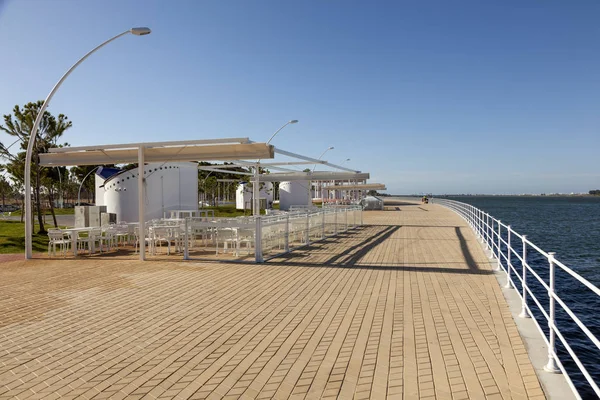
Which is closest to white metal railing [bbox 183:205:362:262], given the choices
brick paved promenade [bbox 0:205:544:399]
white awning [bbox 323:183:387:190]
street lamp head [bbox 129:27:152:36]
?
brick paved promenade [bbox 0:205:544:399]

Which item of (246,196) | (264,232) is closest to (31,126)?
(264,232)

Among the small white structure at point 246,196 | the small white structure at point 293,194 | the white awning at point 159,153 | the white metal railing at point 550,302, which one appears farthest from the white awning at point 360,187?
the white awning at point 159,153

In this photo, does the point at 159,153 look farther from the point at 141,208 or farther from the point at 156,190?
the point at 156,190

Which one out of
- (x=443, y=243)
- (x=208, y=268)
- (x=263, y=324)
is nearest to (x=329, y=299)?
(x=263, y=324)

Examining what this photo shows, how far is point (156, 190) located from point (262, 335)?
15248mm

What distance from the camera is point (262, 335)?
471 cm

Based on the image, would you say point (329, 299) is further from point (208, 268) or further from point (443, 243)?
point (443, 243)

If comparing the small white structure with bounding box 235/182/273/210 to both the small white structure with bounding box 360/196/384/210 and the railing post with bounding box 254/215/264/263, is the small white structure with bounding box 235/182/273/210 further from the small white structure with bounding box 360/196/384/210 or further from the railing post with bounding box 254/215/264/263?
the railing post with bounding box 254/215/264/263

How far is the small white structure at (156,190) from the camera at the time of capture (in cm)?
1864

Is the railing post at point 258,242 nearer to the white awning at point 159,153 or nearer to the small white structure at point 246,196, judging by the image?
the white awning at point 159,153

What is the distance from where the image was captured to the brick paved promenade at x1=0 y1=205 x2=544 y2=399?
137 inches

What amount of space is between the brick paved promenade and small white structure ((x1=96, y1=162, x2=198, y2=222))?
33.1 ft

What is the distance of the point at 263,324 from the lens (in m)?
5.12

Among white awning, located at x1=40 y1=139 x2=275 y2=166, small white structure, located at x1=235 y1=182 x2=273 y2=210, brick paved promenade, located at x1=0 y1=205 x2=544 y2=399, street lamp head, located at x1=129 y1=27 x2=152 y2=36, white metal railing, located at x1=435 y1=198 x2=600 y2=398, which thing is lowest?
brick paved promenade, located at x1=0 y1=205 x2=544 y2=399
